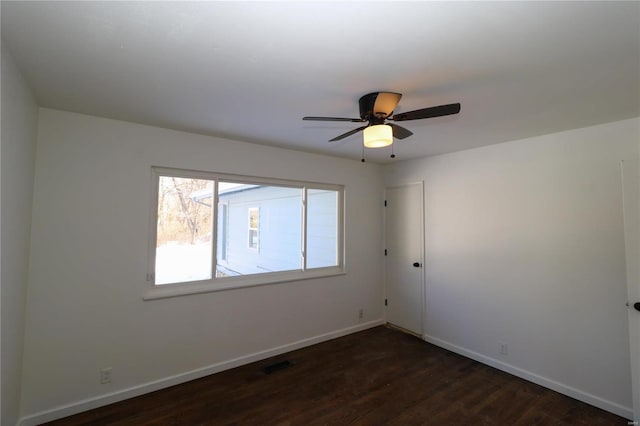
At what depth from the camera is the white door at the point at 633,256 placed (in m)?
2.35

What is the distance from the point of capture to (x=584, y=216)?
279cm

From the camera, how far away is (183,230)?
3.18 metres

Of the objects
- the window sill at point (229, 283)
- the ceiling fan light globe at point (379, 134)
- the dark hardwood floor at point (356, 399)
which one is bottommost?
the dark hardwood floor at point (356, 399)

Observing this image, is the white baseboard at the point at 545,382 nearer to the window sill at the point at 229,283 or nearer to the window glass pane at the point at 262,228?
the window sill at the point at 229,283

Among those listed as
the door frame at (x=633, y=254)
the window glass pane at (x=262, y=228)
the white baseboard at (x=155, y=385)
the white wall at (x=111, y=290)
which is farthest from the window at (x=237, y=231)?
the door frame at (x=633, y=254)

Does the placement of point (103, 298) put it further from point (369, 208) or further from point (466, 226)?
point (466, 226)

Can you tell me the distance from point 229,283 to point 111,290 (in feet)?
3.69

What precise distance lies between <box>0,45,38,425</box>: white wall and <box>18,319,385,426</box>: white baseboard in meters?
0.23

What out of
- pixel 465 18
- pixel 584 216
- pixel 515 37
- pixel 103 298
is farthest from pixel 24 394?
pixel 584 216

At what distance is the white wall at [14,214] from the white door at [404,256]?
163 inches

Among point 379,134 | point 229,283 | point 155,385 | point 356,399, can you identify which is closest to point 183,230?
point 229,283

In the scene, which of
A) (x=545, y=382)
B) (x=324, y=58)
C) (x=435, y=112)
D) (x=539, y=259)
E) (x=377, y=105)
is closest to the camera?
(x=324, y=58)

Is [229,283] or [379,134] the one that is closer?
Result: [379,134]

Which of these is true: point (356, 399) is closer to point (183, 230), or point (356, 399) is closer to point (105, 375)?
point (105, 375)
